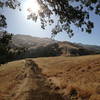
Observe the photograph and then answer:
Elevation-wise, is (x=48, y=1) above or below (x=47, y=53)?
above

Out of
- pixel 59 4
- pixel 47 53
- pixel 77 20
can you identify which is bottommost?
pixel 47 53

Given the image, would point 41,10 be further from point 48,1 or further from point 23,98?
point 23,98

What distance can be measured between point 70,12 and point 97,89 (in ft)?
Result: 29.7

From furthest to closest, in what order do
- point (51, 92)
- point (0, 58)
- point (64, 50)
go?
point (64, 50) → point (51, 92) → point (0, 58)

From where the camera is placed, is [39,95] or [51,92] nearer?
[39,95]

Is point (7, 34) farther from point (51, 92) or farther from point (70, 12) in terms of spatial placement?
point (51, 92)

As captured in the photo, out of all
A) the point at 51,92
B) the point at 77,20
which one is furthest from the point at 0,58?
the point at 51,92

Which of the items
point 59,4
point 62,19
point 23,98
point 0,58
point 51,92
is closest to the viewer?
point 0,58

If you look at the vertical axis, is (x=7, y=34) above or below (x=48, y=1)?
below

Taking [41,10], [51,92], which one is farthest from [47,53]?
[41,10]

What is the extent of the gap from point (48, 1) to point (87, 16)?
8.01 feet

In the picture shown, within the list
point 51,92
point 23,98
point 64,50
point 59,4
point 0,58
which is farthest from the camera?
point 64,50

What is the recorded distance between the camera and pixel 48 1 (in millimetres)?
12625

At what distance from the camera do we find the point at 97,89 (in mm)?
19031
